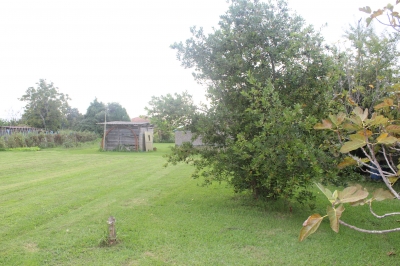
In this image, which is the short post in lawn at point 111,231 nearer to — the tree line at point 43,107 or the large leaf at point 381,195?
A: the large leaf at point 381,195

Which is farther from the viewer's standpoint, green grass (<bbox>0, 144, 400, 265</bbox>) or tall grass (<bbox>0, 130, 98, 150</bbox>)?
tall grass (<bbox>0, 130, 98, 150</bbox>)

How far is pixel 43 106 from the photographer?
3086 centimetres

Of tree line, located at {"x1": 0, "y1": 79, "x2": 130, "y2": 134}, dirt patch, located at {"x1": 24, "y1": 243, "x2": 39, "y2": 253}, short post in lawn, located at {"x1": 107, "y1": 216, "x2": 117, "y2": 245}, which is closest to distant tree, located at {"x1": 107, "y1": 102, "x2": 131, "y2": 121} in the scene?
tree line, located at {"x1": 0, "y1": 79, "x2": 130, "y2": 134}

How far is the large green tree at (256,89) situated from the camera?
4.62 m

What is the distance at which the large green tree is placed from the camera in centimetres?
462

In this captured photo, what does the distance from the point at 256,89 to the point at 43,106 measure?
30.6 m

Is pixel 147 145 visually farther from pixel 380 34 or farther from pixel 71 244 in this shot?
pixel 71 244

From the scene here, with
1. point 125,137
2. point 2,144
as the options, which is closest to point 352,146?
point 125,137

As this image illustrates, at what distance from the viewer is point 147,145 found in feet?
68.5

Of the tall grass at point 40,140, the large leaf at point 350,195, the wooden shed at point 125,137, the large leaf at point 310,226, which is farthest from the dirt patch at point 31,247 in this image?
A: the tall grass at point 40,140

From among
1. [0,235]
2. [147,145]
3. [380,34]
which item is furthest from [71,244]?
[147,145]

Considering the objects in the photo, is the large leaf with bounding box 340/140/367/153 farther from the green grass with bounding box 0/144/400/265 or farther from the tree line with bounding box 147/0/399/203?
the tree line with bounding box 147/0/399/203

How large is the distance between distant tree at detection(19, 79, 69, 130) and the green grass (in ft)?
84.0

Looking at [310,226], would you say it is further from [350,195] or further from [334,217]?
[350,195]
